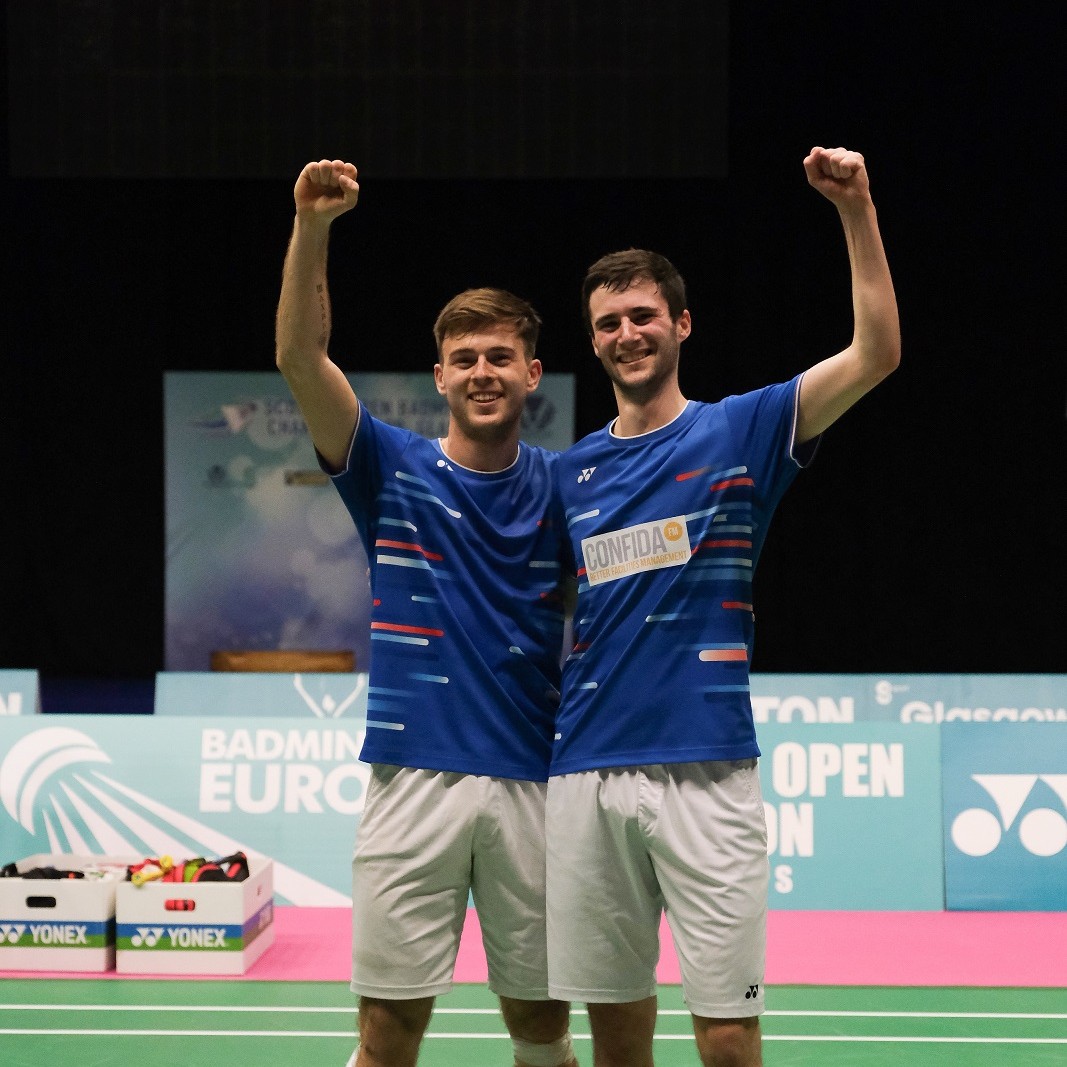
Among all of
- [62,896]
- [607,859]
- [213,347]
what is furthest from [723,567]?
[213,347]

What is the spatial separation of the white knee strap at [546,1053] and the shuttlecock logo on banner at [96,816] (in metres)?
2.84

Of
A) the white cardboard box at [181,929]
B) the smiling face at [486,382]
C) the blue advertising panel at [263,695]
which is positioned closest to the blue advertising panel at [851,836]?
the white cardboard box at [181,929]

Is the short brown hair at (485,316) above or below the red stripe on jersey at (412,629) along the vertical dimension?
above

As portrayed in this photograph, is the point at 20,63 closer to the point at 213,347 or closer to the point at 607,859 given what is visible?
the point at 213,347

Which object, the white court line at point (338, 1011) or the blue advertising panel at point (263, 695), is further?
the blue advertising panel at point (263, 695)

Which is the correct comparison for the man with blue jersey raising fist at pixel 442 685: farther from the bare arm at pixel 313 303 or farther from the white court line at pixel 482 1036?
the white court line at pixel 482 1036

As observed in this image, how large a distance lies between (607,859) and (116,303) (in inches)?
486

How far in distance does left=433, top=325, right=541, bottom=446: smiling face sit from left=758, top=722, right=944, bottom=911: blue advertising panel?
3153 millimetres

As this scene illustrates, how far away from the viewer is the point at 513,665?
121 inches

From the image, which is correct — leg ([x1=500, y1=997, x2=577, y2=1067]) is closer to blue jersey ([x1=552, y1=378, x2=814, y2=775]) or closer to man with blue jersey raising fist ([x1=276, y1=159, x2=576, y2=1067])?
man with blue jersey raising fist ([x1=276, y1=159, x2=576, y2=1067])

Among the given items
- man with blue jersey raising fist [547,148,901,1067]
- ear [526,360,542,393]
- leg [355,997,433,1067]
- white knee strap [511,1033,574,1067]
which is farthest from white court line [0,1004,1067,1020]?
ear [526,360,542,393]

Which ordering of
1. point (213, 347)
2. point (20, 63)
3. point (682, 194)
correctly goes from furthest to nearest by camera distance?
point (213, 347) < point (682, 194) < point (20, 63)

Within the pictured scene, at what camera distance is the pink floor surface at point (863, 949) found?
5.12 meters

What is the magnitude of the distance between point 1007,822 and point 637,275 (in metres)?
3.82
